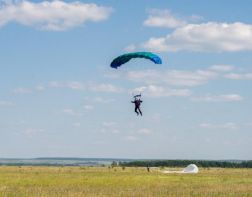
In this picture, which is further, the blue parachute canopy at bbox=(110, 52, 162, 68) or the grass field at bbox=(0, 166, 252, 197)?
the blue parachute canopy at bbox=(110, 52, 162, 68)

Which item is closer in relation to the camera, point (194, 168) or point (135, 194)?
point (135, 194)

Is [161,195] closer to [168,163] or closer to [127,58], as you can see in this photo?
[127,58]

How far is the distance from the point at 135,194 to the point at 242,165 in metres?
121

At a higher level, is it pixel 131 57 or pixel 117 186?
pixel 131 57

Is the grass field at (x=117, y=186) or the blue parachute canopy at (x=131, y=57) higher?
the blue parachute canopy at (x=131, y=57)

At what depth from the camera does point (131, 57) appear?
29.6 meters

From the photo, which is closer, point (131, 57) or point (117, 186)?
point (131, 57)

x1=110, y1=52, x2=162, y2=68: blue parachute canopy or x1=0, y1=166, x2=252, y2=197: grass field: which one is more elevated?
x1=110, y1=52, x2=162, y2=68: blue parachute canopy

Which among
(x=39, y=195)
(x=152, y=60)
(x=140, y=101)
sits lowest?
(x=39, y=195)

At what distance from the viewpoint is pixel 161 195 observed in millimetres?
27250

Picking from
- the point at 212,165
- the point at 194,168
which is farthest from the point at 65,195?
the point at 212,165

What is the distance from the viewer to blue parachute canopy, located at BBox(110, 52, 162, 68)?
2903 cm

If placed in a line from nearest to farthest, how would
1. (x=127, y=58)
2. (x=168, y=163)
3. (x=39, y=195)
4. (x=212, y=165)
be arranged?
(x=39, y=195) → (x=127, y=58) → (x=212, y=165) → (x=168, y=163)

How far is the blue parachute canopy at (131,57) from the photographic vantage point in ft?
95.2
